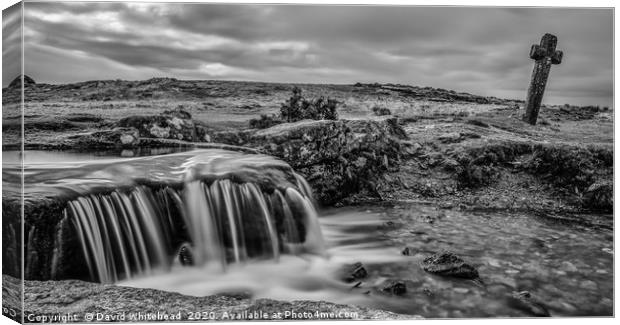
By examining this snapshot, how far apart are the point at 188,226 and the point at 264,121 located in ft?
5.55

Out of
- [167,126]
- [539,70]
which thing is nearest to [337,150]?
[167,126]

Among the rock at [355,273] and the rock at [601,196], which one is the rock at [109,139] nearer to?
the rock at [355,273]

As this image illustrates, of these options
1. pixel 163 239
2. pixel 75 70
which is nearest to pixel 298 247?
pixel 163 239

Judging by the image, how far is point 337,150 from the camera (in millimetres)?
7645

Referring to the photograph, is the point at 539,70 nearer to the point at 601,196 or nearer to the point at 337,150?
the point at 601,196

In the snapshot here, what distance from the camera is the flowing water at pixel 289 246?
6.08m

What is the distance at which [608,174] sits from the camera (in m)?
7.12

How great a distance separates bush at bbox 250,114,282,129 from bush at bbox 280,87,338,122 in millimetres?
103

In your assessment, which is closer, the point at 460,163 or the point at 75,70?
the point at 75,70

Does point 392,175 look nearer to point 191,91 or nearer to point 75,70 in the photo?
point 191,91

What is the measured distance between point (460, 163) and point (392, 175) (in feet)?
3.16

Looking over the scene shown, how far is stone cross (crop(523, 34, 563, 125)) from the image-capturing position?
6934 millimetres

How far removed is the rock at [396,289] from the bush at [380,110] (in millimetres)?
2229

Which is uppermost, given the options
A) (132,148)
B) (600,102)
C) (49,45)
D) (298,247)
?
(49,45)
